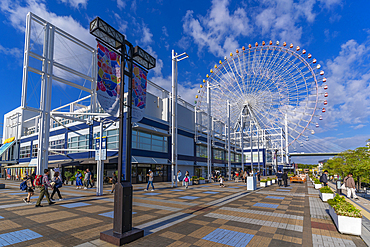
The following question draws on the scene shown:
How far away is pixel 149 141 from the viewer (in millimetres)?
32906

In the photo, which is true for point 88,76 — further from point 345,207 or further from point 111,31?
point 345,207

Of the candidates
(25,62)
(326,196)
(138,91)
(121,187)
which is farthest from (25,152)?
(326,196)

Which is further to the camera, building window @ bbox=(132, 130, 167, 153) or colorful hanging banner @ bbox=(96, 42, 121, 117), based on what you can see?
building window @ bbox=(132, 130, 167, 153)

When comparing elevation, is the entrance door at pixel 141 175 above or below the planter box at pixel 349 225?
below

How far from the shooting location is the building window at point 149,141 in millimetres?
30402

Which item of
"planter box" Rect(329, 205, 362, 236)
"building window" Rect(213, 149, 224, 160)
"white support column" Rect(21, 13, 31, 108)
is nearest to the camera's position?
"planter box" Rect(329, 205, 362, 236)

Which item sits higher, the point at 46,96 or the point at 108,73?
the point at 46,96

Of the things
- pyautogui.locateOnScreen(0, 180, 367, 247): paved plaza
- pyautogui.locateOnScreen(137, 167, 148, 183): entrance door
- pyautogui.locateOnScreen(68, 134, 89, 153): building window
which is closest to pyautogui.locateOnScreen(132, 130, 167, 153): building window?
pyautogui.locateOnScreen(137, 167, 148, 183): entrance door

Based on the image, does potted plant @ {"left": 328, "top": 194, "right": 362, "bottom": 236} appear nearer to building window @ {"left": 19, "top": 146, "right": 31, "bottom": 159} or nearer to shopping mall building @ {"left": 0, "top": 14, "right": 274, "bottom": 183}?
shopping mall building @ {"left": 0, "top": 14, "right": 274, "bottom": 183}

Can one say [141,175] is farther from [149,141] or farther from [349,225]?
[349,225]

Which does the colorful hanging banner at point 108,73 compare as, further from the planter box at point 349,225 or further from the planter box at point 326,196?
the planter box at point 326,196

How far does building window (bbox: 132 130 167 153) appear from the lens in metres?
30.4

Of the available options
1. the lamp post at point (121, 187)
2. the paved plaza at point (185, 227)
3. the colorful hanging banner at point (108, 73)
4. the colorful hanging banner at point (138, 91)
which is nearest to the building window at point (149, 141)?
the paved plaza at point (185, 227)

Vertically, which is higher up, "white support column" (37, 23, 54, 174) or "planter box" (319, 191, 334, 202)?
"white support column" (37, 23, 54, 174)
